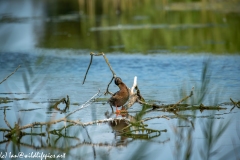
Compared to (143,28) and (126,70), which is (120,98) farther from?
(143,28)

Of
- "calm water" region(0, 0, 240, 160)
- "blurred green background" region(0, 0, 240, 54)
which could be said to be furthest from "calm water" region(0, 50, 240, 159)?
"blurred green background" region(0, 0, 240, 54)

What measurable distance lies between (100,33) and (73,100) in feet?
31.1

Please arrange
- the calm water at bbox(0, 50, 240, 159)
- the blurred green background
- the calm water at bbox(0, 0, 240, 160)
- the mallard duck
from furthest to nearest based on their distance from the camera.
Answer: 1. the blurred green background
2. the mallard duck
3. the calm water at bbox(0, 50, 240, 159)
4. the calm water at bbox(0, 0, 240, 160)

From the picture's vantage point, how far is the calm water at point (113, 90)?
528 centimetres

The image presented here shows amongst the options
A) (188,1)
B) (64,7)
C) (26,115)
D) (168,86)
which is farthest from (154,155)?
(64,7)

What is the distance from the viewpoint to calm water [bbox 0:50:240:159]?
17.3 feet

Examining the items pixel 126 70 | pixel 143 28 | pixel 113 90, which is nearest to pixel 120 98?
pixel 113 90

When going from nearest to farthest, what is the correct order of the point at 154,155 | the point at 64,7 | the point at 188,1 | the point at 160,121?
the point at 154,155 → the point at 160,121 → the point at 188,1 → the point at 64,7

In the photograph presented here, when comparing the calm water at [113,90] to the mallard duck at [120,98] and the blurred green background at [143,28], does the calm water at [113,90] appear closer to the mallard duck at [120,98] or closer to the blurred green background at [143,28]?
the mallard duck at [120,98]

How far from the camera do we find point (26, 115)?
6965 mm

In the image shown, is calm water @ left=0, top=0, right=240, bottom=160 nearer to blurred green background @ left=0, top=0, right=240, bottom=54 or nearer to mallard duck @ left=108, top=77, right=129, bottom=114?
blurred green background @ left=0, top=0, right=240, bottom=54

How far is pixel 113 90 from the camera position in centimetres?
879

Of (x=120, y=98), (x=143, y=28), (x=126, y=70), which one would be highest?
(x=143, y=28)

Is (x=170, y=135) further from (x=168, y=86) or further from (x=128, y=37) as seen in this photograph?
(x=128, y=37)
